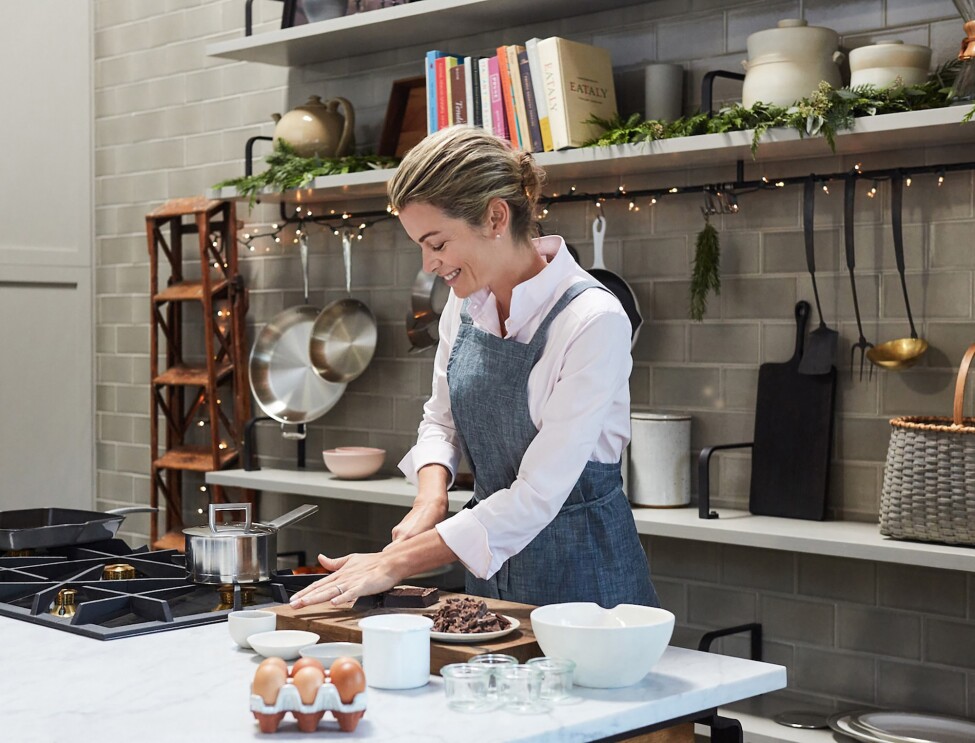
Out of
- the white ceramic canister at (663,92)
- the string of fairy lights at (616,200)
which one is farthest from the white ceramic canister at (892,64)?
the white ceramic canister at (663,92)

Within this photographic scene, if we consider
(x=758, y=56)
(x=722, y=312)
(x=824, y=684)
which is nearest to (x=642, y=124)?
(x=758, y=56)

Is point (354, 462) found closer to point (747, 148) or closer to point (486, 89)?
point (486, 89)

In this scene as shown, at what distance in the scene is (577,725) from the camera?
4.58 ft

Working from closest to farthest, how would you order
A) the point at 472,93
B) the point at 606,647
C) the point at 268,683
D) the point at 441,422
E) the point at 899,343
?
the point at 268,683
the point at 606,647
the point at 441,422
the point at 899,343
the point at 472,93

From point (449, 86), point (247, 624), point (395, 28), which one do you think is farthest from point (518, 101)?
point (247, 624)

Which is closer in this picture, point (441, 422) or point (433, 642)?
point (433, 642)

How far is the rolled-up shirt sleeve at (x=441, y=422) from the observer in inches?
92.7

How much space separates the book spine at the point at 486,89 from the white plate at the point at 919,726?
1.69 metres

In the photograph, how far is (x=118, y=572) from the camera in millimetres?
2268

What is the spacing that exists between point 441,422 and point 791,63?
114 cm

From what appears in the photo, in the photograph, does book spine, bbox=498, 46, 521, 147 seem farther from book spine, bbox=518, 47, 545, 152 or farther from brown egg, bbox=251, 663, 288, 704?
brown egg, bbox=251, 663, 288, 704

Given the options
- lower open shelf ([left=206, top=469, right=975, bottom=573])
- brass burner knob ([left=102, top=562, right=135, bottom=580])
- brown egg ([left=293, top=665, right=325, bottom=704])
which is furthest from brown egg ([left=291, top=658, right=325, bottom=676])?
lower open shelf ([left=206, top=469, right=975, bottom=573])

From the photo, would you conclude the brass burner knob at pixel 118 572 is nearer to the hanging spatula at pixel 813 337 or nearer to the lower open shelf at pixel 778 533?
the lower open shelf at pixel 778 533

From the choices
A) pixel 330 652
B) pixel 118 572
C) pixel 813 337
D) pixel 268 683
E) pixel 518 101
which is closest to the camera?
pixel 268 683
